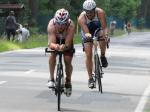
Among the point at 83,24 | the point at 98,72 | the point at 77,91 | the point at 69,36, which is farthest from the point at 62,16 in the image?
the point at 77,91

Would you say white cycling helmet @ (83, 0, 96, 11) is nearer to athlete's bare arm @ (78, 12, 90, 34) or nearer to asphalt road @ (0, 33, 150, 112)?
athlete's bare arm @ (78, 12, 90, 34)

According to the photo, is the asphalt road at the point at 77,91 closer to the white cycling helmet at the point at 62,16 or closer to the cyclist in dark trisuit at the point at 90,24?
the cyclist in dark trisuit at the point at 90,24

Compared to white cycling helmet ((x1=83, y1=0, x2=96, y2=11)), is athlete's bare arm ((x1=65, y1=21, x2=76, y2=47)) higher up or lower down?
lower down

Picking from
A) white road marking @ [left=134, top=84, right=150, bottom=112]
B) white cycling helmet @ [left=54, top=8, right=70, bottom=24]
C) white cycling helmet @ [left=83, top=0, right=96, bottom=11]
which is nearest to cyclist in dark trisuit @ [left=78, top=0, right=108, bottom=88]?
white cycling helmet @ [left=83, top=0, right=96, bottom=11]

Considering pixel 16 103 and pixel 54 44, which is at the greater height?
pixel 54 44

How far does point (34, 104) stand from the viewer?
41.5ft

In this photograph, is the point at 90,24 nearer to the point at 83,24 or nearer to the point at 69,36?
the point at 83,24

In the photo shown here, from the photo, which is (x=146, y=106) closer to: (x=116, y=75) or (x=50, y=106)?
(x=50, y=106)

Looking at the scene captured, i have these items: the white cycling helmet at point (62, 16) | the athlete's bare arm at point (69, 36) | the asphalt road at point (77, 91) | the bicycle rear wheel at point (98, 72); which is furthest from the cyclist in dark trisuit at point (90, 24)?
the white cycling helmet at point (62, 16)

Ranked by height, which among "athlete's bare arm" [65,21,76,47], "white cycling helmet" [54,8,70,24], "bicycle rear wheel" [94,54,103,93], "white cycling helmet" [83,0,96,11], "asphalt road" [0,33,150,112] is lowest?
"asphalt road" [0,33,150,112]

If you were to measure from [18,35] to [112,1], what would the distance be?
172 ft

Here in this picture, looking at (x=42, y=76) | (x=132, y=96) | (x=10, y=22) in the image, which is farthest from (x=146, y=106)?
(x=10, y=22)

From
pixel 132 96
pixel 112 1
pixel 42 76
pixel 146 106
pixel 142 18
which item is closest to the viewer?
pixel 146 106

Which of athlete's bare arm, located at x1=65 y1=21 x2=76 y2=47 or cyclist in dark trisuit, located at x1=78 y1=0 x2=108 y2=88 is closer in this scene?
athlete's bare arm, located at x1=65 y1=21 x2=76 y2=47
